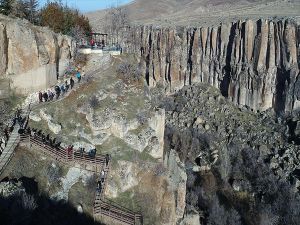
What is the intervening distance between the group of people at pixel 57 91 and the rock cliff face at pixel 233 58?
19970 mm

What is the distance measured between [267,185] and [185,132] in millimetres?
10536

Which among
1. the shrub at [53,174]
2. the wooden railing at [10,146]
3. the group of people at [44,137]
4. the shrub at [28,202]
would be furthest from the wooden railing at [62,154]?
the shrub at [28,202]

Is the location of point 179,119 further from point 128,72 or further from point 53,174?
point 53,174

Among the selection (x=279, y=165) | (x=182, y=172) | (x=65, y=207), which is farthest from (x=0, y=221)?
(x=279, y=165)

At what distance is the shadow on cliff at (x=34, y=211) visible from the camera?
64.7ft

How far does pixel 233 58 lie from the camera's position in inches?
2131

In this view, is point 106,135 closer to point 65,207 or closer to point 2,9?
point 65,207

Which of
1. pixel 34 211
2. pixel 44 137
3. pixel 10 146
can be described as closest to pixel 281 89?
pixel 44 137

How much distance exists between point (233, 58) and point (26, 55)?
29515 millimetres

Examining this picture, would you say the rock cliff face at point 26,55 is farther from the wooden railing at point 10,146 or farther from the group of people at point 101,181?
the group of people at point 101,181

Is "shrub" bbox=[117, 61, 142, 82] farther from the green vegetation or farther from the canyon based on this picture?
the green vegetation

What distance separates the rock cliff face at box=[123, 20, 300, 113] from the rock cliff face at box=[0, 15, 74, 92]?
20722 mm

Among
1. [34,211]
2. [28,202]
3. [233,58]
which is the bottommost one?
[34,211]

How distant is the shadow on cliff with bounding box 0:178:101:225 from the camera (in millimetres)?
19719
